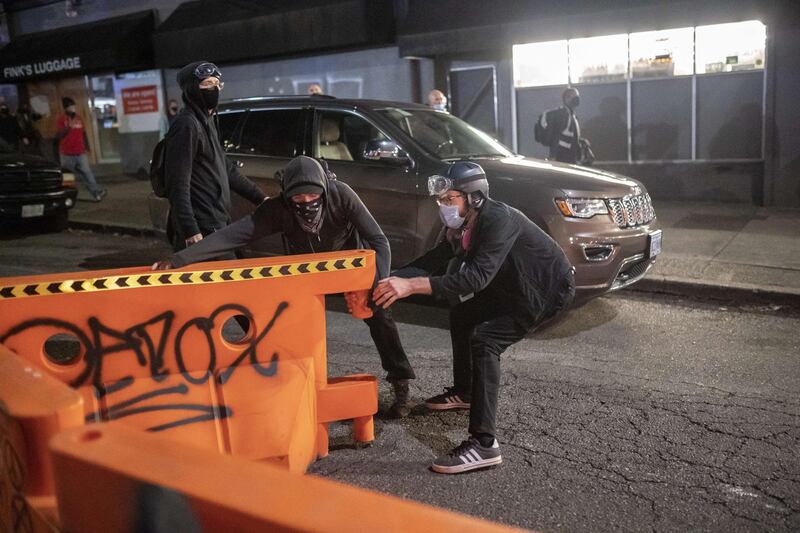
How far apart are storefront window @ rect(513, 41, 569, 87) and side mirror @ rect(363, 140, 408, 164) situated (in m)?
6.93

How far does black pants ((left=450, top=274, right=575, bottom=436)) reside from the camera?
3973mm

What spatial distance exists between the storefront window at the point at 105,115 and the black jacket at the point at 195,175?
1606cm

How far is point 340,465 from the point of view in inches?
159

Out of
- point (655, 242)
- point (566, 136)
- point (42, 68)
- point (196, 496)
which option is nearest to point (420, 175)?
point (655, 242)

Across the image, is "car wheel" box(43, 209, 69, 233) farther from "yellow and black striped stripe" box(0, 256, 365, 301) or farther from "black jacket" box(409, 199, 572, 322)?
"black jacket" box(409, 199, 572, 322)

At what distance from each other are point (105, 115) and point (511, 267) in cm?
1822

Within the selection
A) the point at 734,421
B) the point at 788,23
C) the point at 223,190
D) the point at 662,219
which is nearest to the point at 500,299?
the point at 734,421

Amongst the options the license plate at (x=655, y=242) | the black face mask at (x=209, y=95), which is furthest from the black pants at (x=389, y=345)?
the license plate at (x=655, y=242)

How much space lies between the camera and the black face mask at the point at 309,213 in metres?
4.17

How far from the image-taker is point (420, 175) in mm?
6789

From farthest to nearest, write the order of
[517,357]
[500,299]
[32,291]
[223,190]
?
[517,357] < [223,190] < [500,299] < [32,291]

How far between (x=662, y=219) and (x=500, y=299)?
710 centimetres

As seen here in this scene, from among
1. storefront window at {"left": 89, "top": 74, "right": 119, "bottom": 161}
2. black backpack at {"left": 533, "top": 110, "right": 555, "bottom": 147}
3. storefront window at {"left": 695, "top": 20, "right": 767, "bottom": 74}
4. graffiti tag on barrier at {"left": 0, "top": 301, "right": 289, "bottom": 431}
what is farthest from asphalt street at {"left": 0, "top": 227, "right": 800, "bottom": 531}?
storefront window at {"left": 89, "top": 74, "right": 119, "bottom": 161}

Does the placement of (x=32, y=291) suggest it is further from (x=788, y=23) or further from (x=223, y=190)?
(x=788, y=23)
